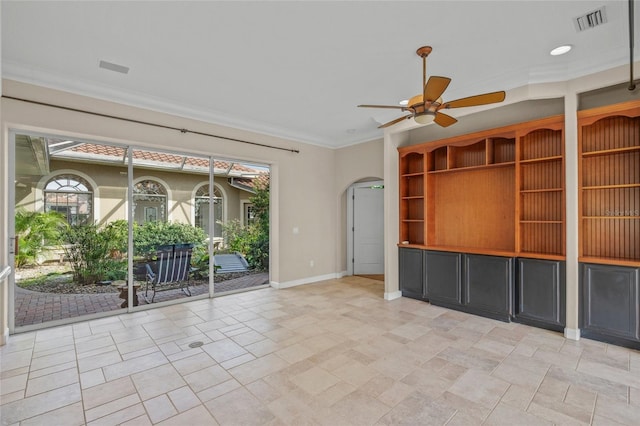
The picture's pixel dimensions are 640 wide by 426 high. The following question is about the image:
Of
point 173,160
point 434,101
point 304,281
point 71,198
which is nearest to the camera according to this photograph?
point 434,101

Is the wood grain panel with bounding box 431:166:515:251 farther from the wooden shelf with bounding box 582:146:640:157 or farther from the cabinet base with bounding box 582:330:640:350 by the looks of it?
the cabinet base with bounding box 582:330:640:350

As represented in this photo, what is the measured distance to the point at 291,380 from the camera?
2.67 metres

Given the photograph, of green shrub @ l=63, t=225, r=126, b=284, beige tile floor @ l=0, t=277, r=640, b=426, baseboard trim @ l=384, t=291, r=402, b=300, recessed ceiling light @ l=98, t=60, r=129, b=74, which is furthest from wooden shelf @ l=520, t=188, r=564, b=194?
green shrub @ l=63, t=225, r=126, b=284

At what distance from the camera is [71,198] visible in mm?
4023

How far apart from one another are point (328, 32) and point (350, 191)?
4533mm

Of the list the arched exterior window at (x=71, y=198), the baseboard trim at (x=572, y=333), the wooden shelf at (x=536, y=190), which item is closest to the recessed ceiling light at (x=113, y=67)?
the arched exterior window at (x=71, y=198)

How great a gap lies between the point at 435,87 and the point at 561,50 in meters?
1.65

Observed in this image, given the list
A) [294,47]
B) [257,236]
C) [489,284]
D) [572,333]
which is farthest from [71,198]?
[572,333]

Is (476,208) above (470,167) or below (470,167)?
below

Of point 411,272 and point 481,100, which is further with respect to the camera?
point 411,272

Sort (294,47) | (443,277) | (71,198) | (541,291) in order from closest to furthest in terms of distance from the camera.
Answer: (294,47), (541,291), (71,198), (443,277)

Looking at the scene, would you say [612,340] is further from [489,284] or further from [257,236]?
[257,236]

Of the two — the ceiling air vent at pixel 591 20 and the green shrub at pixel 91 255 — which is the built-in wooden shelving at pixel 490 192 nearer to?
the ceiling air vent at pixel 591 20

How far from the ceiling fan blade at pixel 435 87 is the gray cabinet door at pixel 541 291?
2.57 metres
